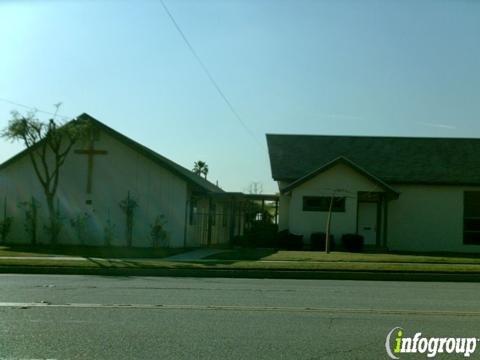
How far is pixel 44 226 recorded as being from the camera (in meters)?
26.8

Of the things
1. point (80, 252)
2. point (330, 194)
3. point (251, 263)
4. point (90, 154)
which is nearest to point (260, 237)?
point (330, 194)

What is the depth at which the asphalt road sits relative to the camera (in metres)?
7.31

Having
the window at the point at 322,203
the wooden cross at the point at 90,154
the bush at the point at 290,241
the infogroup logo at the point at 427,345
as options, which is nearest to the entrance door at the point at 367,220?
the window at the point at 322,203

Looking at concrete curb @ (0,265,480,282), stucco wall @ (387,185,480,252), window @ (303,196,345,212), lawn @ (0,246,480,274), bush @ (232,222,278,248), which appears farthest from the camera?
stucco wall @ (387,185,480,252)

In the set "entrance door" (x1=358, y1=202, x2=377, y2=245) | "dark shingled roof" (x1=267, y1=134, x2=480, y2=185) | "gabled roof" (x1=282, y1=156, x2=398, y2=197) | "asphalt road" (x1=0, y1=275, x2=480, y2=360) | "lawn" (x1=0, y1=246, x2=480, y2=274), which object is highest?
"dark shingled roof" (x1=267, y1=134, x2=480, y2=185)

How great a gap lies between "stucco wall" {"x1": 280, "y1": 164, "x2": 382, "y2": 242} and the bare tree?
1007 cm

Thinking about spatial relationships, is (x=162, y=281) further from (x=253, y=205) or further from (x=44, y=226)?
(x=253, y=205)

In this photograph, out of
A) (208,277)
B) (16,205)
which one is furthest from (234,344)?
(16,205)

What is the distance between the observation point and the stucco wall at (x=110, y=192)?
27078 mm

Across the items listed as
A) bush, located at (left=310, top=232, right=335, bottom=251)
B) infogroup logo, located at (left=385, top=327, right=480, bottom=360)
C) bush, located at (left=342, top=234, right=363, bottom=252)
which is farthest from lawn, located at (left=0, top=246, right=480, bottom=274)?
infogroup logo, located at (left=385, top=327, right=480, bottom=360)

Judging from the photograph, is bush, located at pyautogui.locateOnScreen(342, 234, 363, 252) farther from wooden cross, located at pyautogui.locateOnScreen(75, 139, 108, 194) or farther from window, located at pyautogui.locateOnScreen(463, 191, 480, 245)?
wooden cross, located at pyautogui.locateOnScreen(75, 139, 108, 194)

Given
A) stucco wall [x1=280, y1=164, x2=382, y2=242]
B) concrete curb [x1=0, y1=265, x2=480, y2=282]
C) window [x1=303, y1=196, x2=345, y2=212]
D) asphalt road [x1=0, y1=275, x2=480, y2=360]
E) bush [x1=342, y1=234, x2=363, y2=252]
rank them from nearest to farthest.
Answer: asphalt road [x1=0, y1=275, x2=480, y2=360] < concrete curb [x1=0, y1=265, x2=480, y2=282] < bush [x1=342, y1=234, x2=363, y2=252] < stucco wall [x1=280, y1=164, x2=382, y2=242] < window [x1=303, y1=196, x2=345, y2=212]

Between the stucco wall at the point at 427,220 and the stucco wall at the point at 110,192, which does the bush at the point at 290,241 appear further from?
the stucco wall at the point at 427,220

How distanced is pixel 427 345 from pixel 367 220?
22015 millimetres
